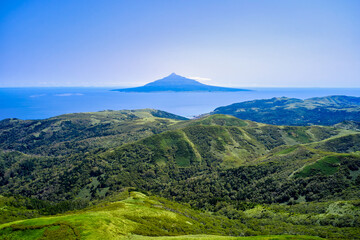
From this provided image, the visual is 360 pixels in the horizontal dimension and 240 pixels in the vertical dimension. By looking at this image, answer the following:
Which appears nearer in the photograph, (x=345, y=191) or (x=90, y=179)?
(x=345, y=191)

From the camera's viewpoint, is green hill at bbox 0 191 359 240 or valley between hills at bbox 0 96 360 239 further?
valley between hills at bbox 0 96 360 239

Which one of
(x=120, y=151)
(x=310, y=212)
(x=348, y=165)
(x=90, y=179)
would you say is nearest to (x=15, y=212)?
(x=90, y=179)

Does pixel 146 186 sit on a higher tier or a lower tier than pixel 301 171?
lower

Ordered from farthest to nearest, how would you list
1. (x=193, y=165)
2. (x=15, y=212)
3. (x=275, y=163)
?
1. (x=193, y=165)
2. (x=275, y=163)
3. (x=15, y=212)

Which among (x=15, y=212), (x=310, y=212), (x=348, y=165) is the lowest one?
(x=15, y=212)

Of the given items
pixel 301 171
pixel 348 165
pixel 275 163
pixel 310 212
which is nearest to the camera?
pixel 310 212

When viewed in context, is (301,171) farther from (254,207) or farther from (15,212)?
(15,212)

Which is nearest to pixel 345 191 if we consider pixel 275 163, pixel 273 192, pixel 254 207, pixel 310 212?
pixel 310 212

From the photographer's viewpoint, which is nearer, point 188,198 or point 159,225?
point 159,225

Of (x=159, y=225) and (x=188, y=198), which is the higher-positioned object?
(x=159, y=225)

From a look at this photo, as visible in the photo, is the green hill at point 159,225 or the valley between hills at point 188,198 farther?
the valley between hills at point 188,198
